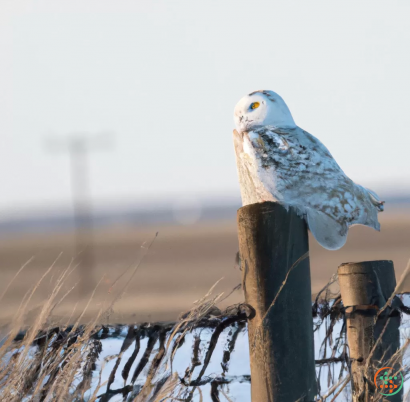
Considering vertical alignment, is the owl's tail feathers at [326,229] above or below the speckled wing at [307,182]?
below

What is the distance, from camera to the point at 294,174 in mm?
2109

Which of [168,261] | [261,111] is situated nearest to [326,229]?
[261,111]

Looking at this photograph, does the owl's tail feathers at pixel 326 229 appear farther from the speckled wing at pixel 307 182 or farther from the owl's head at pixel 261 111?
the owl's head at pixel 261 111

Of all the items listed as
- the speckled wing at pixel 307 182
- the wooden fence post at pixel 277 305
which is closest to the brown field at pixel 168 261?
the speckled wing at pixel 307 182

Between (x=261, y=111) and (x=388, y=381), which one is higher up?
(x=261, y=111)

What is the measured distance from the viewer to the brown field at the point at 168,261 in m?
7.72

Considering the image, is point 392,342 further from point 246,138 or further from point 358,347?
point 246,138

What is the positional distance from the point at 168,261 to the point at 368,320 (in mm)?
9083

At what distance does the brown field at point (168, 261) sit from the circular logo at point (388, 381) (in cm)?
459

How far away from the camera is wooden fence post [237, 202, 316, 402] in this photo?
1.64 m

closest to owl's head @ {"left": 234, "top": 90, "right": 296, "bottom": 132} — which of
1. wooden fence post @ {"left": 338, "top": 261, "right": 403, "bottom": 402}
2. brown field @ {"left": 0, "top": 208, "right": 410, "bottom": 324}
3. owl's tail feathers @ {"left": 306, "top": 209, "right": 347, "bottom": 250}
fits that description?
owl's tail feathers @ {"left": 306, "top": 209, "right": 347, "bottom": 250}

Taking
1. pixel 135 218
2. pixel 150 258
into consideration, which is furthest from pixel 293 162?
pixel 135 218

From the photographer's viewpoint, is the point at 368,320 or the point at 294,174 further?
the point at 294,174

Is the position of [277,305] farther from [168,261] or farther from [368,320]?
[168,261]
